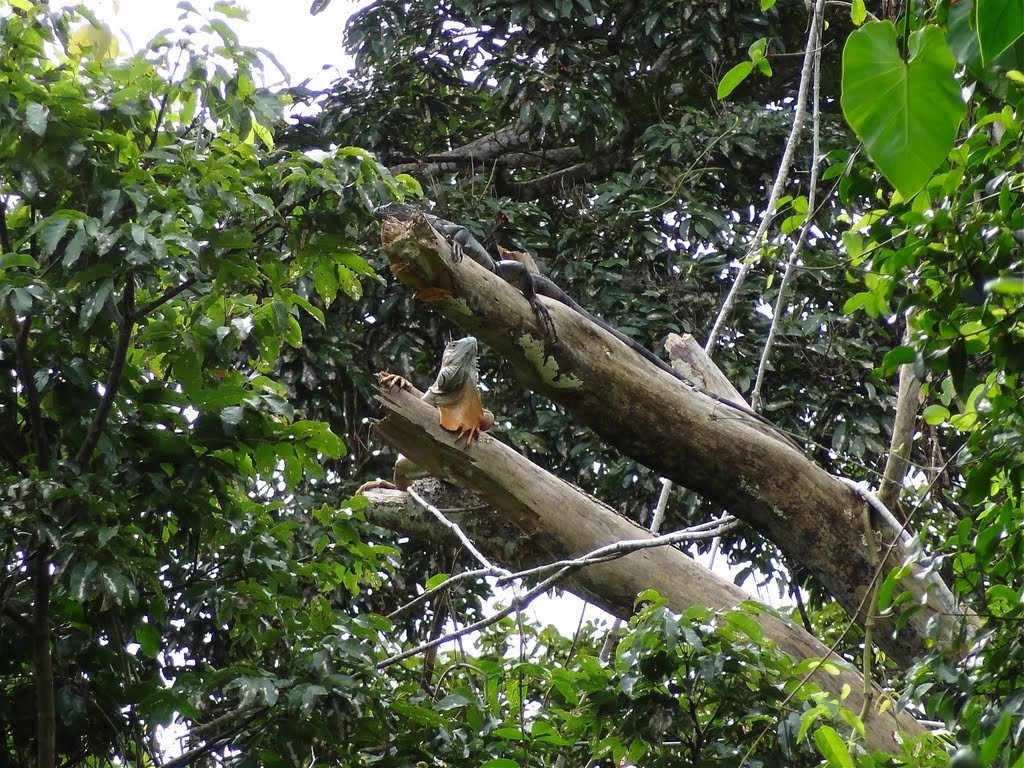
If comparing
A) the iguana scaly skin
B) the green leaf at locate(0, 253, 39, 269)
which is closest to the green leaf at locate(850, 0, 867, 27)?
the iguana scaly skin

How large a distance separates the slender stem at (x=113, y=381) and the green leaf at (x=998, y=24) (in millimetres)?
2371

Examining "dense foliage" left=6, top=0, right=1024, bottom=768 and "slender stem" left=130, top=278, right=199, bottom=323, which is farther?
"slender stem" left=130, top=278, right=199, bottom=323

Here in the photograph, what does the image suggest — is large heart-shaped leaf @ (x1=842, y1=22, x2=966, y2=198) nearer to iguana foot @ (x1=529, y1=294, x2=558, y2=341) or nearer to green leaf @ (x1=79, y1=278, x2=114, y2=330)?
iguana foot @ (x1=529, y1=294, x2=558, y2=341)

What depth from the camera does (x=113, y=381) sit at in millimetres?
2631

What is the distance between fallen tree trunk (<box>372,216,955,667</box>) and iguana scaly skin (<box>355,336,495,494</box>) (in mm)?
330

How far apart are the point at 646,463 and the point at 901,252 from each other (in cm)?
125

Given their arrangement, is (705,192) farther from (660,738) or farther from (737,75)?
(737,75)

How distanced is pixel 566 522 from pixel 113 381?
1364 mm

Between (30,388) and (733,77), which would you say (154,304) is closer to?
(30,388)

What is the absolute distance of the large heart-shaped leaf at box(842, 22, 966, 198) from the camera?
0.66 m

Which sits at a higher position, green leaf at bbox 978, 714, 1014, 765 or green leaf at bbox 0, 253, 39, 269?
green leaf at bbox 0, 253, 39, 269

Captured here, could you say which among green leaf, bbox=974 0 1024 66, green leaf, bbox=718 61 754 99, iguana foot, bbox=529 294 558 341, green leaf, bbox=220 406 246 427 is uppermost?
iguana foot, bbox=529 294 558 341

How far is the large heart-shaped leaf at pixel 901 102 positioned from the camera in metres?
0.66

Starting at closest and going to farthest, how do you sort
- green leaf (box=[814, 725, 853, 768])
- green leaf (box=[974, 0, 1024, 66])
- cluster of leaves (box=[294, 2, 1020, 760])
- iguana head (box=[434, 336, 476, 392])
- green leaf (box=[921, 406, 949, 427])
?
green leaf (box=[974, 0, 1024, 66]) < green leaf (box=[814, 725, 853, 768]) < green leaf (box=[921, 406, 949, 427]) < iguana head (box=[434, 336, 476, 392]) < cluster of leaves (box=[294, 2, 1020, 760])
